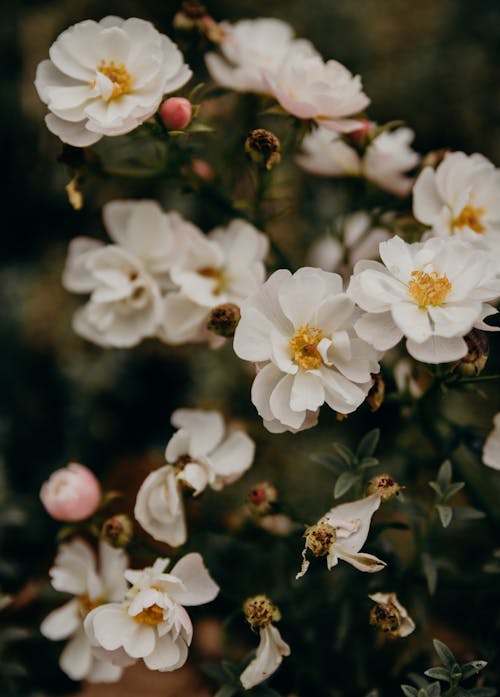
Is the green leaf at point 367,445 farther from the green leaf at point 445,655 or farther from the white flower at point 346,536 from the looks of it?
the green leaf at point 445,655

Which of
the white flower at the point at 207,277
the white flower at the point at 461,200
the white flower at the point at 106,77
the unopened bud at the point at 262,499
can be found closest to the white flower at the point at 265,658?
the unopened bud at the point at 262,499

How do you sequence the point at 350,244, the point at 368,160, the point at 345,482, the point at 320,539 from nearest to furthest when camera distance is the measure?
1. the point at 320,539
2. the point at 345,482
3. the point at 368,160
4. the point at 350,244

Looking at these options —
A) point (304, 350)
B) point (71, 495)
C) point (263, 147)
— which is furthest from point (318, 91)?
point (71, 495)

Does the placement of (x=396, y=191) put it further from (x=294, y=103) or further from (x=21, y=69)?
(x=21, y=69)

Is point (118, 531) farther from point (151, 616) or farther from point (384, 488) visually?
point (384, 488)

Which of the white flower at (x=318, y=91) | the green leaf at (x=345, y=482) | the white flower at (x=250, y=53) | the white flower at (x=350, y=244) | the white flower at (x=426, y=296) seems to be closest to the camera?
the white flower at (x=426, y=296)

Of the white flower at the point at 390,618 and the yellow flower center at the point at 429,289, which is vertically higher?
the yellow flower center at the point at 429,289
